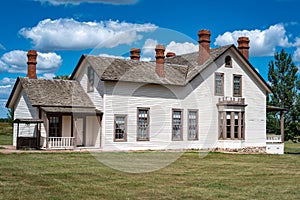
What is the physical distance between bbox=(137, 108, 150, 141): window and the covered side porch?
247cm

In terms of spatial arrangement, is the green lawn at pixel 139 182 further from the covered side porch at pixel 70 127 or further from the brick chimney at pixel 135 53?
the brick chimney at pixel 135 53

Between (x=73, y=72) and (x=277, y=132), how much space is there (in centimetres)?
1994

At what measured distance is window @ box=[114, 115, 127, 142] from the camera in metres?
28.9

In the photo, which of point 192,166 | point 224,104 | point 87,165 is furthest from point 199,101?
point 87,165

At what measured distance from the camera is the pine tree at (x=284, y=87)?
43281 mm

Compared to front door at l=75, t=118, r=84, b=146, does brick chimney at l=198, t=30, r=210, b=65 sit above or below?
above

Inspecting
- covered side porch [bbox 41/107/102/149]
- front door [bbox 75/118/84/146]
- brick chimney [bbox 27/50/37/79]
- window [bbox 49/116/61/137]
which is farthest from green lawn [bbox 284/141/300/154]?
brick chimney [bbox 27/50/37/79]

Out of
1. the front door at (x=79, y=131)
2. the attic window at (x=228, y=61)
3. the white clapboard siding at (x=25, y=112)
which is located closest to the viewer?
the white clapboard siding at (x=25, y=112)

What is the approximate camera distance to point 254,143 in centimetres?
3466

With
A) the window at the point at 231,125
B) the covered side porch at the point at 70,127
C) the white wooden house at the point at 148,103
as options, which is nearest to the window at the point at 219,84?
the white wooden house at the point at 148,103

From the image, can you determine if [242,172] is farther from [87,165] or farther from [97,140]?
[97,140]

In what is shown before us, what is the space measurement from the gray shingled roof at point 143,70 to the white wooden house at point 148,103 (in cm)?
6

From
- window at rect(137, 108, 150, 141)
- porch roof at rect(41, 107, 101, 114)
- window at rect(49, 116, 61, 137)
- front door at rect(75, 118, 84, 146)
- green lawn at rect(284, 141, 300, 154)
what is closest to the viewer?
porch roof at rect(41, 107, 101, 114)

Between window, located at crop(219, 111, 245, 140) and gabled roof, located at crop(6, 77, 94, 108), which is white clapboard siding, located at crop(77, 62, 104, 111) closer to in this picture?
gabled roof, located at crop(6, 77, 94, 108)
